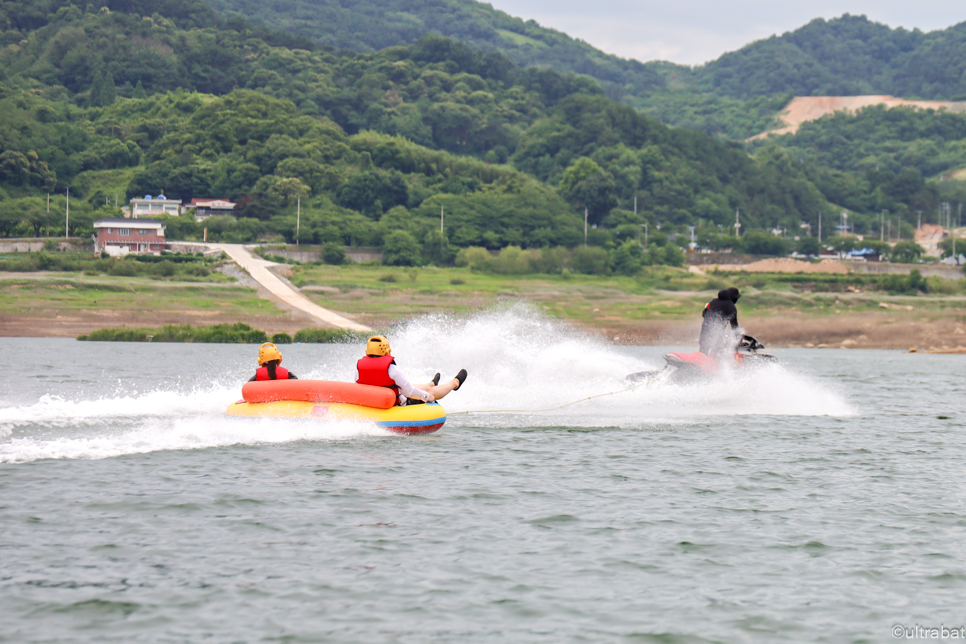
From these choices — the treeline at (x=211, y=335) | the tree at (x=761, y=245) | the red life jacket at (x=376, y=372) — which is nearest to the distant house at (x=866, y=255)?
the tree at (x=761, y=245)

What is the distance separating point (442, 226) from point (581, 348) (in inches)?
3750

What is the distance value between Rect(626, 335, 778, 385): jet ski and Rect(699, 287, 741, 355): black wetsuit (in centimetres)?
30

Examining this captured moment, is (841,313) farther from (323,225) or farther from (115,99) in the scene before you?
(115,99)

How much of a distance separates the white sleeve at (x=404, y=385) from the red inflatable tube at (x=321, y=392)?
10.4 inches

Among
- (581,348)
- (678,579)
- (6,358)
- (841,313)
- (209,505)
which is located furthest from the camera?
(841,313)

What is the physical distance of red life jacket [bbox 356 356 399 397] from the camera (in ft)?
59.3

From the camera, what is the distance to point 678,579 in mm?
10312

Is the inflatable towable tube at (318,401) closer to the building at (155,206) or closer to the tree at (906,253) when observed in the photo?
the building at (155,206)

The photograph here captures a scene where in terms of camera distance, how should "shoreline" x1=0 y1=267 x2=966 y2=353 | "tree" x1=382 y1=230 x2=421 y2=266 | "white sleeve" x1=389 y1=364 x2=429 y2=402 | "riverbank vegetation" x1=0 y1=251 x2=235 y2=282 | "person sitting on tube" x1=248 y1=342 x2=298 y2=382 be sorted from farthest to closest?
"tree" x1=382 y1=230 x2=421 y2=266 → "riverbank vegetation" x1=0 y1=251 x2=235 y2=282 → "shoreline" x1=0 y1=267 x2=966 y2=353 → "person sitting on tube" x1=248 y1=342 x2=298 y2=382 → "white sleeve" x1=389 y1=364 x2=429 y2=402

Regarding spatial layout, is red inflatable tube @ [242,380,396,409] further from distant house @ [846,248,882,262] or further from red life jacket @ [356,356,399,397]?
distant house @ [846,248,882,262]

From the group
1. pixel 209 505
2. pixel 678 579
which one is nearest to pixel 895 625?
pixel 678 579

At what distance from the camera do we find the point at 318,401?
1803 cm

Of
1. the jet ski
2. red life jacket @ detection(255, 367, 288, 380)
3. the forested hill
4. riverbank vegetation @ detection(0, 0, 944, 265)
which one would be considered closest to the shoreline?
riverbank vegetation @ detection(0, 0, 944, 265)

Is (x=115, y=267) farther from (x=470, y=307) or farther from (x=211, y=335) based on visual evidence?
(x=470, y=307)
